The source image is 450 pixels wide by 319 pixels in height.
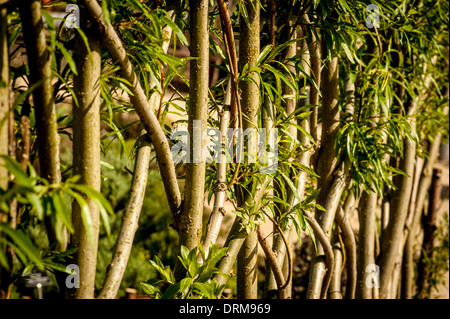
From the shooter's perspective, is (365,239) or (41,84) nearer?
(41,84)

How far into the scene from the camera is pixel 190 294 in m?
0.87

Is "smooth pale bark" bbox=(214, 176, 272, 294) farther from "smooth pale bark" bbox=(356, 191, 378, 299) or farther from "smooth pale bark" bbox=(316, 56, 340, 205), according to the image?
"smooth pale bark" bbox=(356, 191, 378, 299)

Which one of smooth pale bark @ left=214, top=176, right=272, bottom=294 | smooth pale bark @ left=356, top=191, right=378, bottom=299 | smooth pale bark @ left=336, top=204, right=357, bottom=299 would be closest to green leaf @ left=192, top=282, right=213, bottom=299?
smooth pale bark @ left=214, top=176, right=272, bottom=294

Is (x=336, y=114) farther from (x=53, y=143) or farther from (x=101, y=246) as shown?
(x=101, y=246)

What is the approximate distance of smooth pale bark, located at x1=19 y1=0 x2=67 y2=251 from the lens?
0.62m

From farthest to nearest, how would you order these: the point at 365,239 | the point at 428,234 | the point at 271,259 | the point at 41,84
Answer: the point at 428,234 < the point at 365,239 < the point at 271,259 < the point at 41,84

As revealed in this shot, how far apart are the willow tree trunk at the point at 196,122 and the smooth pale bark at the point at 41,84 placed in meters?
0.30

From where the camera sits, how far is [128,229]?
0.86m

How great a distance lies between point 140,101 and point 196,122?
0.16m

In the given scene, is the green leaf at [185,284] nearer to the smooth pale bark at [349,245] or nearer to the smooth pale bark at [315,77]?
the smooth pale bark at [315,77]

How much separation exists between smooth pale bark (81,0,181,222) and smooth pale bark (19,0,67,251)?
9 centimetres

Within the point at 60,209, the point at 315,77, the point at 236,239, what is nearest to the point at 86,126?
the point at 60,209

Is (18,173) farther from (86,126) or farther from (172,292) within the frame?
(172,292)

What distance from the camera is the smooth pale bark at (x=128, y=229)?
81 cm
